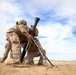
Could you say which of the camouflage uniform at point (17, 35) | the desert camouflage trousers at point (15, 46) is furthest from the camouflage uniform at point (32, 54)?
the desert camouflage trousers at point (15, 46)

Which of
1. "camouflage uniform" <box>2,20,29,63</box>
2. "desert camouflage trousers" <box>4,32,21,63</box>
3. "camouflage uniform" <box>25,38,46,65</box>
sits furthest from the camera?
"camouflage uniform" <box>25,38,46,65</box>

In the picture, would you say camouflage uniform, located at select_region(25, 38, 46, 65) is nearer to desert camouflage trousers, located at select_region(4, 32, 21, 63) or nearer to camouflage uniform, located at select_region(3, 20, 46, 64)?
camouflage uniform, located at select_region(3, 20, 46, 64)

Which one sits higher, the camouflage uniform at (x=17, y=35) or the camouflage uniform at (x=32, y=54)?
the camouflage uniform at (x=17, y=35)

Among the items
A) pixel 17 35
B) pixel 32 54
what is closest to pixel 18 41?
pixel 17 35

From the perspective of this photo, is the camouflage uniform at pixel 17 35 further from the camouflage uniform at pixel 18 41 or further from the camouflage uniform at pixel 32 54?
the camouflage uniform at pixel 32 54

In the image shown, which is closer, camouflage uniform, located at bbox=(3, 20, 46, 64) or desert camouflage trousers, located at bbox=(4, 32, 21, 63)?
desert camouflage trousers, located at bbox=(4, 32, 21, 63)

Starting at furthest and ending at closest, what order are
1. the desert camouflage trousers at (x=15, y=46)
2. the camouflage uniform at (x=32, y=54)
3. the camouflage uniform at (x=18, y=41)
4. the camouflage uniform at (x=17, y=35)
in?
the camouflage uniform at (x=32, y=54) < the camouflage uniform at (x=17, y=35) < the camouflage uniform at (x=18, y=41) < the desert camouflage trousers at (x=15, y=46)

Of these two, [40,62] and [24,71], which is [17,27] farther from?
[24,71]

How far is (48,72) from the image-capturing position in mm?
7645

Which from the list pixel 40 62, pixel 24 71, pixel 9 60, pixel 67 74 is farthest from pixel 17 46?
pixel 67 74

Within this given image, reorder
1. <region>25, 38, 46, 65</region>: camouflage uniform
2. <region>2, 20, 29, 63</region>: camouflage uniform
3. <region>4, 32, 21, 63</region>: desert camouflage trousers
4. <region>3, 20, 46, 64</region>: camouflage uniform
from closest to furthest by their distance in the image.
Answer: <region>4, 32, 21, 63</region>: desert camouflage trousers → <region>3, 20, 46, 64</region>: camouflage uniform → <region>2, 20, 29, 63</region>: camouflage uniform → <region>25, 38, 46, 65</region>: camouflage uniform

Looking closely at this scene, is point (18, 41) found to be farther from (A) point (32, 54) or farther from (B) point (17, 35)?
(A) point (32, 54)

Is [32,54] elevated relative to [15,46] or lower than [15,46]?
lower

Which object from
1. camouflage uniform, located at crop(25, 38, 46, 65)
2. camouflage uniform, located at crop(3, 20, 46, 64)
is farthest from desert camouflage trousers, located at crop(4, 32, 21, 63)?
camouflage uniform, located at crop(25, 38, 46, 65)
